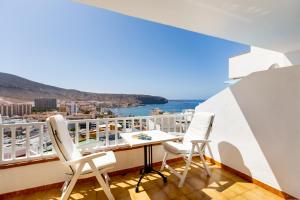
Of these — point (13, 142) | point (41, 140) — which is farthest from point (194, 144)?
point (13, 142)

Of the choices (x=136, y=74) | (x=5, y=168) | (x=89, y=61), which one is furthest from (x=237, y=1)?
(x=136, y=74)

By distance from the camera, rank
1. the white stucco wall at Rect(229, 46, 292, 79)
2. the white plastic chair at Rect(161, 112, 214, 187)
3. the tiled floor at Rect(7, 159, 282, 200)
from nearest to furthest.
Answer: the tiled floor at Rect(7, 159, 282, 200)
the white plastic chair at Rect(161, 112, 214, 187)
the white stucco wall at Rect(229, 46, 292, 79)

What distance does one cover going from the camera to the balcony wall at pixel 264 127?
6.31ft

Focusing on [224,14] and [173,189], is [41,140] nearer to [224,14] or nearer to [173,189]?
[173,189]

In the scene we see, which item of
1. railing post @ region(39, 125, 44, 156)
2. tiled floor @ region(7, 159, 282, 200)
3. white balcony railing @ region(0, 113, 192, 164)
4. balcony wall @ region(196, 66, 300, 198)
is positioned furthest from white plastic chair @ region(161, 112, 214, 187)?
railing post @ region(39, 125, 44, 156)

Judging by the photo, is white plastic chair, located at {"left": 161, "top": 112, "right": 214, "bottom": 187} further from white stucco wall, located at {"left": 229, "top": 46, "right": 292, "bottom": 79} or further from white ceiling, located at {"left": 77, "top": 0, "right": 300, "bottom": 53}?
white stucco wall, located at {"left": 229, "top": 46, "right": 292, "bottom": 79}

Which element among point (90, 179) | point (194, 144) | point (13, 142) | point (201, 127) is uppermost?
point (201, 127)

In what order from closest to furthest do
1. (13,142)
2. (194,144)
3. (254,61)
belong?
1. (13,142)
2. (194,144)
3. (254,61)

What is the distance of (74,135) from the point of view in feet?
8.43

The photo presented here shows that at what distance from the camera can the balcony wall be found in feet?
6.31

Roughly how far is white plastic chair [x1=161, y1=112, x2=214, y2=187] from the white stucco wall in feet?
12.4

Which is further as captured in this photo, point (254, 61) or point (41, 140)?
point (254, 61)

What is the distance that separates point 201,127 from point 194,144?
1.58 feet

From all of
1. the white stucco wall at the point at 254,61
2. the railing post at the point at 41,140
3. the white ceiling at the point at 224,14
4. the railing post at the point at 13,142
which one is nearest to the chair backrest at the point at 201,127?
the white ceiling at the point at 224,14
